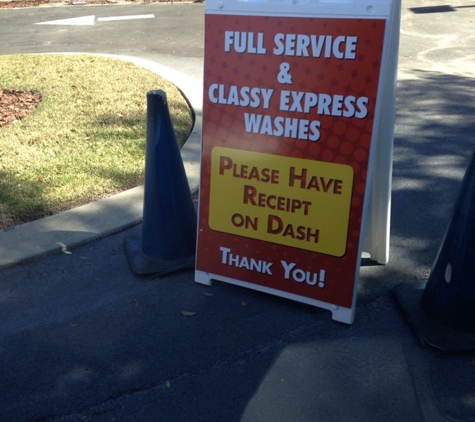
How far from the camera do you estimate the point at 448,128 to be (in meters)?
6.81

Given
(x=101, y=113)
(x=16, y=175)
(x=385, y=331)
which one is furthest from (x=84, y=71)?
(x=385, y=331)

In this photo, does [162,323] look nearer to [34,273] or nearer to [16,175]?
[34,273]

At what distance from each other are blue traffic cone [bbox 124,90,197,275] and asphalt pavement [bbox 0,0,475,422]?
131 mm

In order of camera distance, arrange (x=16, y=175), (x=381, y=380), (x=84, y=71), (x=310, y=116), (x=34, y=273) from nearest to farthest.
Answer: (x=381, y=380) → (x=310, y=116) → (x=34, y=273) → (x=16, y=175) → (x=84, y=71)

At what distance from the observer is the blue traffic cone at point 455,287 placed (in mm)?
3338

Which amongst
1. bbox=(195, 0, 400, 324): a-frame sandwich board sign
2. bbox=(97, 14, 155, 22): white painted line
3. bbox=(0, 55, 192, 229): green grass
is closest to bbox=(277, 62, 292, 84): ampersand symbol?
bbox=(195, 0, 400, 324): a-frame sandwich board sign

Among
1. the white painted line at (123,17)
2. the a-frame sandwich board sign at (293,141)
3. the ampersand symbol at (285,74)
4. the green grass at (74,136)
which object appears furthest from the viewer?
the white painted line at (123,17)

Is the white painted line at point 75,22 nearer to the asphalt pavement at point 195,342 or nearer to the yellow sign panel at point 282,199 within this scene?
the asphalt pavement at point 195,342

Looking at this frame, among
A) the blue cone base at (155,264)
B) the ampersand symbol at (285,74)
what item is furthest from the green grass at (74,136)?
the ampersand symbol at (285,74)

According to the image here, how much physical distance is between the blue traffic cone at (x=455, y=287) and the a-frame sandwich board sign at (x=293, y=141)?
43cm

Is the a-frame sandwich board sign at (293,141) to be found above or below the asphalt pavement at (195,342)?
above

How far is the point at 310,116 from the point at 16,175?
3069 mm

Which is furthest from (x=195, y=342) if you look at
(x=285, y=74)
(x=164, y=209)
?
(x=285, y=74)

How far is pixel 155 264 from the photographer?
4184 millimetres
